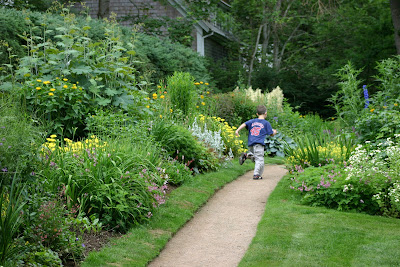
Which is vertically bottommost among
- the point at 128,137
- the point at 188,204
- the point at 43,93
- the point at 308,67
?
the point at 188,204

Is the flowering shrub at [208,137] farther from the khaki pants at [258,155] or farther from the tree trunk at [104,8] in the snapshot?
the tree trunk at [104,8]

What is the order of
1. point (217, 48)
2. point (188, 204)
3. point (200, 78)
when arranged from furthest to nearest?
1. point (217, 48)
2. point (200, 78)
3. point (188, 204)

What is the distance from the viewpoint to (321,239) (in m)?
5.79

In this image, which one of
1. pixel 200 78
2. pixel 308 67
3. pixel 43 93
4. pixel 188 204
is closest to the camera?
pixel 188 204

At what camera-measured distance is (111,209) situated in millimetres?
5863

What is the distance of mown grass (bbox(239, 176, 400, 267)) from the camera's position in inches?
202

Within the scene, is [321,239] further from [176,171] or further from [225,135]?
[225,135]

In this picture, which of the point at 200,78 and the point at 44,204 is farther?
the point at 200,78

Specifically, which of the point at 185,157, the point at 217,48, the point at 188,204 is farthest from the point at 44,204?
the point at 217,48

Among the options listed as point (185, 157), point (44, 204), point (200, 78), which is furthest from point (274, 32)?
point (44, 204)

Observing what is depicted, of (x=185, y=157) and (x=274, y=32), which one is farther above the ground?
(x=274, y=32)

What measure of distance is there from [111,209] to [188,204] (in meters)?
1.87

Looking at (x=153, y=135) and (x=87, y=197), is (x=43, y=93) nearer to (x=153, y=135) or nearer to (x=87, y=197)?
(x=153, y=135)

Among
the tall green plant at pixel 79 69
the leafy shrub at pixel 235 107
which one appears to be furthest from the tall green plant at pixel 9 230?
the leafy shrub at pixel 235 107
